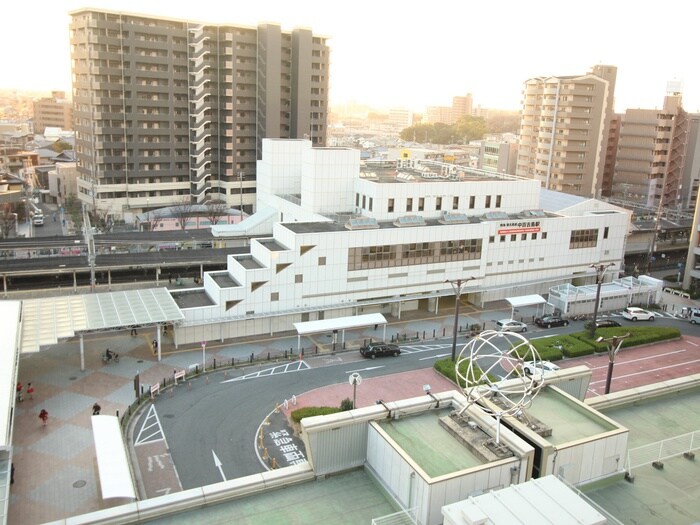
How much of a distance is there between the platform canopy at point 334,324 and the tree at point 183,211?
3851 centimetres

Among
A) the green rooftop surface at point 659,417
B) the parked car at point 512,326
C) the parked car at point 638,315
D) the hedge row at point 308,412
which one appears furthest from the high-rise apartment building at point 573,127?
the green rooftop surface at point 659,417

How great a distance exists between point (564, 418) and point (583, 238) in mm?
45361

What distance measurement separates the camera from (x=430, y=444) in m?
16.3

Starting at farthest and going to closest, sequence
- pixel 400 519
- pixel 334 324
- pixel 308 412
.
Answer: pixel 334 324, pixel 308 412, pixel 400 519

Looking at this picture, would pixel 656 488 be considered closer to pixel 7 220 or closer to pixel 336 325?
pixel 336 325

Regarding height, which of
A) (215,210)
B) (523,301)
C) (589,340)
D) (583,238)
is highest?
(583,238)

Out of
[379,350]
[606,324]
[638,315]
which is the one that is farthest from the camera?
[638,315]

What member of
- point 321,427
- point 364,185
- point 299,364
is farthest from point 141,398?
point 364,185

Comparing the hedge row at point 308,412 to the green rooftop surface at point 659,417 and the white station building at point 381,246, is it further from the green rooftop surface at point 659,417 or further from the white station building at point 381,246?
the green rooftop surface at point 659,417

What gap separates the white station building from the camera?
46.0m

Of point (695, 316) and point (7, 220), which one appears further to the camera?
point (7, 220)

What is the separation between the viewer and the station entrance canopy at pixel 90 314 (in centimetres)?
3691

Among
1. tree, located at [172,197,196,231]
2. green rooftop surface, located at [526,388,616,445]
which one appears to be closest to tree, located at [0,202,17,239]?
tree, located at [172,197,196,231]

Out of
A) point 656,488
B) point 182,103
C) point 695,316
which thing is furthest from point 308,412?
point 182,103
